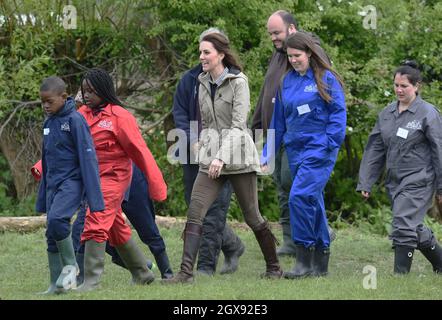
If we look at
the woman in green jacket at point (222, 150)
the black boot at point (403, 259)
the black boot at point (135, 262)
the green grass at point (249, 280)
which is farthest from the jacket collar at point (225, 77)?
the black boot at point (403, 259)

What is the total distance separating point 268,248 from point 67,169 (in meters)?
1.87

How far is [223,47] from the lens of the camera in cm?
870

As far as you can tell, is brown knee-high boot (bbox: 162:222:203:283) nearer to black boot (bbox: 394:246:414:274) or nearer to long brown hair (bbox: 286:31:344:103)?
long brown hair (bbox: 286:31:344:103)

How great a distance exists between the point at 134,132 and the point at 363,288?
7.03ft

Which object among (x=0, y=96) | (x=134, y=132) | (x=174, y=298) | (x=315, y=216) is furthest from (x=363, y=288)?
(x=0, y=96)

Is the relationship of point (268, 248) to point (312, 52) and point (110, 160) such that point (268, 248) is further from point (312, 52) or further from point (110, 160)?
point (312, 52)

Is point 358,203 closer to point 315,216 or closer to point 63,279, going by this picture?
point 315,216

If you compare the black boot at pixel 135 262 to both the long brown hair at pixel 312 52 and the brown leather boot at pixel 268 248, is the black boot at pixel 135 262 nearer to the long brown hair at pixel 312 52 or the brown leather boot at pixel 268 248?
the brown leather boot at pixel 268 248

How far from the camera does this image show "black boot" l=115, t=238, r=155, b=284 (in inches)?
334

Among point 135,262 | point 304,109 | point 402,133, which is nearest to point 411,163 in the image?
point 402,133

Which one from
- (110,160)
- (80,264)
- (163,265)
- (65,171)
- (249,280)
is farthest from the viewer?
Answer: (163,265)

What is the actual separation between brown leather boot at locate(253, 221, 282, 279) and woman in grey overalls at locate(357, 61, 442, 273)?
113cm

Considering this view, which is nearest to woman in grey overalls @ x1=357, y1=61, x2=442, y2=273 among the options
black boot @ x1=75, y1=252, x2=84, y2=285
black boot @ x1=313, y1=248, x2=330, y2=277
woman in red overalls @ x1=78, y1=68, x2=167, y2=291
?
black boot @ x1=313, y1=248, x2=330, y2=277

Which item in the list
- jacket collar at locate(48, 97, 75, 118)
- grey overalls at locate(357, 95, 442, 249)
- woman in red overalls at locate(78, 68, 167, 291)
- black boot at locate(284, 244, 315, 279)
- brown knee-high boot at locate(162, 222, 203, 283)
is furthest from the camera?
grey overalls at locate(357, 95, 442, 249)
